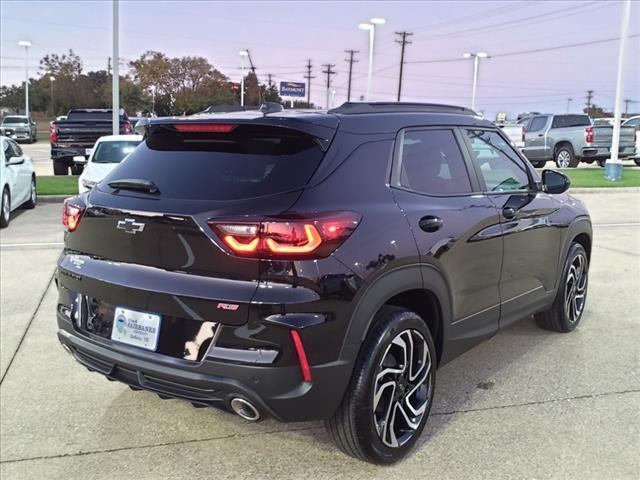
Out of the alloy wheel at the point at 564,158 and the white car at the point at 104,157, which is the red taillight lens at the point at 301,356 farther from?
the alloy wheel at the point at 564,158

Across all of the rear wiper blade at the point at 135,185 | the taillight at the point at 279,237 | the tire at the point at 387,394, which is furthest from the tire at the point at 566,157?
the taillight at the point at 279,237

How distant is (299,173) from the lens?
2.76m

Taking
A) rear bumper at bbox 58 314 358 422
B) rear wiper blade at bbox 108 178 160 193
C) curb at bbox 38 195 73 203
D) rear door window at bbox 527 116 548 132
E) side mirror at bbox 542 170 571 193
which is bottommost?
curb at bbox 38 195 73 203

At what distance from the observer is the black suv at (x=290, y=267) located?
2584mm

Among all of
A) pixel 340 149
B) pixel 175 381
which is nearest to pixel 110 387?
pixel 175 381

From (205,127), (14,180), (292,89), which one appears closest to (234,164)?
(205,127)

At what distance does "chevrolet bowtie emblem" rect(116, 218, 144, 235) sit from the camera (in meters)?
2.86

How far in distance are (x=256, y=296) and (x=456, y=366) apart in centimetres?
230

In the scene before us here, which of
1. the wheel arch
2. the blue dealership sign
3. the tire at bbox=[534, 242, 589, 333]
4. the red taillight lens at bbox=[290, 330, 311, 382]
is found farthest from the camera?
the blue dealership sign

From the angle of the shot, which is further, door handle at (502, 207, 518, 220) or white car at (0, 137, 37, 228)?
white car at (0, 137, 37, 228)

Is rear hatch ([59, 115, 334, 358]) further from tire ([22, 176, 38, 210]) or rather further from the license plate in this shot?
tire ([22, 176, 38, 210])

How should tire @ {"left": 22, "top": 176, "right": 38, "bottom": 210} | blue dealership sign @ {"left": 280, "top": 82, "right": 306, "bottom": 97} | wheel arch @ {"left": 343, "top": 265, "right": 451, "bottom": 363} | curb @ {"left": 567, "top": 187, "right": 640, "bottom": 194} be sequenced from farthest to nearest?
blue dealership sign @ {"left": 280, "top": 82, "right": 306, "bottom": 97}, curb @ {"left": 567, "top": 187, "right": 640, "bottom": 194}, tire @ {"left": 22, "top": 176, "right": 38, "bottom": 210}, wheel arch @ {"left": 343, "top": 265, "right": 451, "bottom": 363}

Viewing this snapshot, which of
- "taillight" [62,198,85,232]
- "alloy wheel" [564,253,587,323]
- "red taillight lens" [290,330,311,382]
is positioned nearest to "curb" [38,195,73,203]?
"taillight" [62,198,85,232]

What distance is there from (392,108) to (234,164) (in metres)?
1.08
